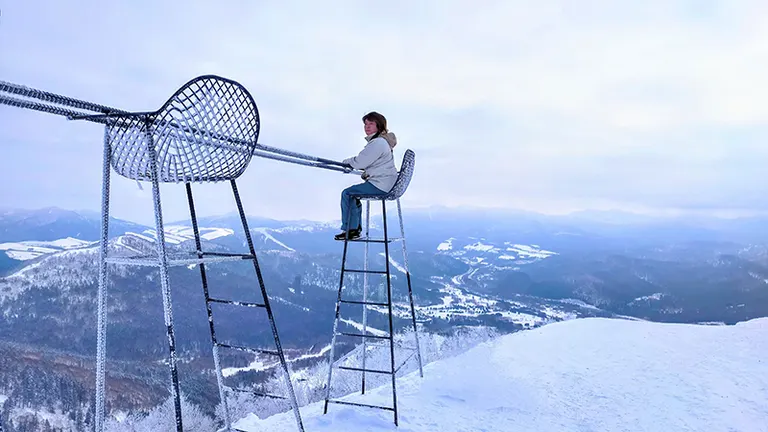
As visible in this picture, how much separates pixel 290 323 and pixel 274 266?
174ft

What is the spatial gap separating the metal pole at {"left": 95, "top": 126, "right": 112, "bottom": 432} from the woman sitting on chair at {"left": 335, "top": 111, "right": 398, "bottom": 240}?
2061mm

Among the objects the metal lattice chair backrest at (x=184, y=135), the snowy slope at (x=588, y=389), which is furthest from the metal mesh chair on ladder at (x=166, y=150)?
the snowy slope at (x=588, y=389)

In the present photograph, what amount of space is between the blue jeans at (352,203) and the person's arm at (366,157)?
0.28 metres

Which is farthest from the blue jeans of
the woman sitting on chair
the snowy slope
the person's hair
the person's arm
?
the snowy slope

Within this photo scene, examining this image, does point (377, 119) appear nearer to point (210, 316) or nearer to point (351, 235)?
point (351, 235)

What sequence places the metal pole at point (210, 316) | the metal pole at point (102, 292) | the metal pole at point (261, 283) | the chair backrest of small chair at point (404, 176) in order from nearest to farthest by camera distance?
the metal pole at point (102, 292), the metal pole at point (261, 283), the metal pole at point (210, 316), the chair backrest of small chair at point (404, 176)

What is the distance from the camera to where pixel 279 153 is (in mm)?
3031

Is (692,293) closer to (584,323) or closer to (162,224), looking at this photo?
(584,323)

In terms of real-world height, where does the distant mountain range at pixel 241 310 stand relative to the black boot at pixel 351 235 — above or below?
below

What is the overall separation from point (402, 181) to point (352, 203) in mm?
543

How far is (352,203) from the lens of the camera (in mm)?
4148

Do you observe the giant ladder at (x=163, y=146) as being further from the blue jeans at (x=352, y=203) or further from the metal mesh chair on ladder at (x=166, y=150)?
the blue jeans at (x=352, y=203)

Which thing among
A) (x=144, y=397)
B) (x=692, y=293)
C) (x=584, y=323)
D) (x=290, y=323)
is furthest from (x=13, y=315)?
(x=692, y=293)

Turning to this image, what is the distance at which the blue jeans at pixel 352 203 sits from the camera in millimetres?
4074
